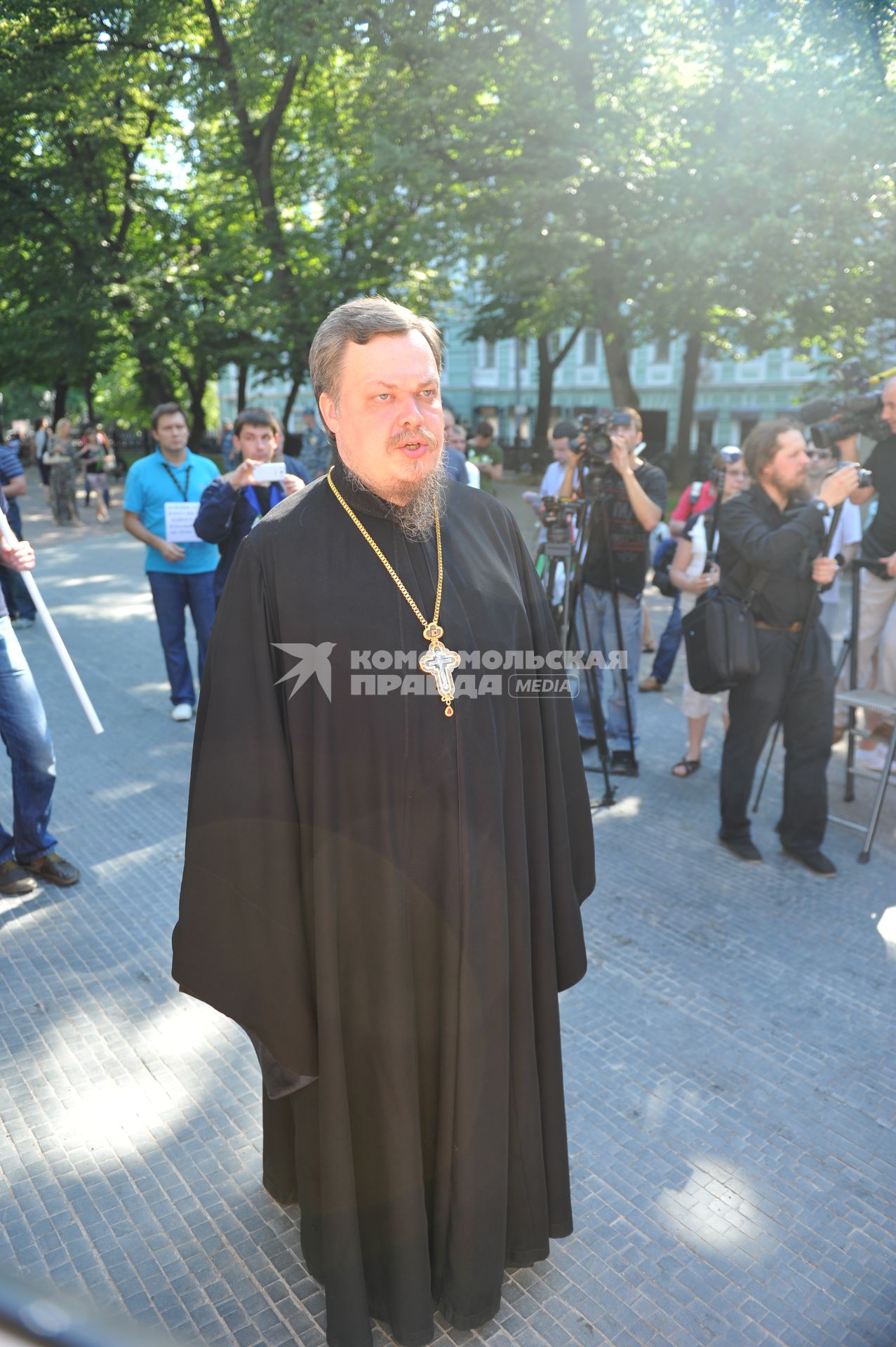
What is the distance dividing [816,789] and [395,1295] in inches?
131

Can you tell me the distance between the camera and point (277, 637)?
2.10 meters

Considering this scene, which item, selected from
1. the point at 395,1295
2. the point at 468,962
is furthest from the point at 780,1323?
the point at 468,962

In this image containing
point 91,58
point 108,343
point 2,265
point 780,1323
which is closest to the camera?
point 780,1323

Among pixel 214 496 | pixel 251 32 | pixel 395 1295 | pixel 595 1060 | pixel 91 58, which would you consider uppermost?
pixel 251 32

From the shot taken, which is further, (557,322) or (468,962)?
(557,322)

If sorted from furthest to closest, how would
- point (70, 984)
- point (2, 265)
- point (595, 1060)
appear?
point (2, 265) → point (70, 984) → point (595, 1060)

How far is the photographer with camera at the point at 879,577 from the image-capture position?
557cm

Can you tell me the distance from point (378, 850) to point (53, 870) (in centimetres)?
297

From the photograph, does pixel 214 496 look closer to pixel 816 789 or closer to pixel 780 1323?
pixel 816 789

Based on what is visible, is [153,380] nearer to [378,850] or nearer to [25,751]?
[25,751]

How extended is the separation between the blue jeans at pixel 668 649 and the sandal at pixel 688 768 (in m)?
1.63

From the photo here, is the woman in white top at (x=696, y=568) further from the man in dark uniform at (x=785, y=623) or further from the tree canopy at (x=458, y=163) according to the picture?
the tree canopy at (x=458, y=163)

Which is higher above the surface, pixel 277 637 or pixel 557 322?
pixel 557 322

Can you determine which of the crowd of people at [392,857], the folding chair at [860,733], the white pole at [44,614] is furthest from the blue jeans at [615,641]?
the crowd of people at [392,857]
